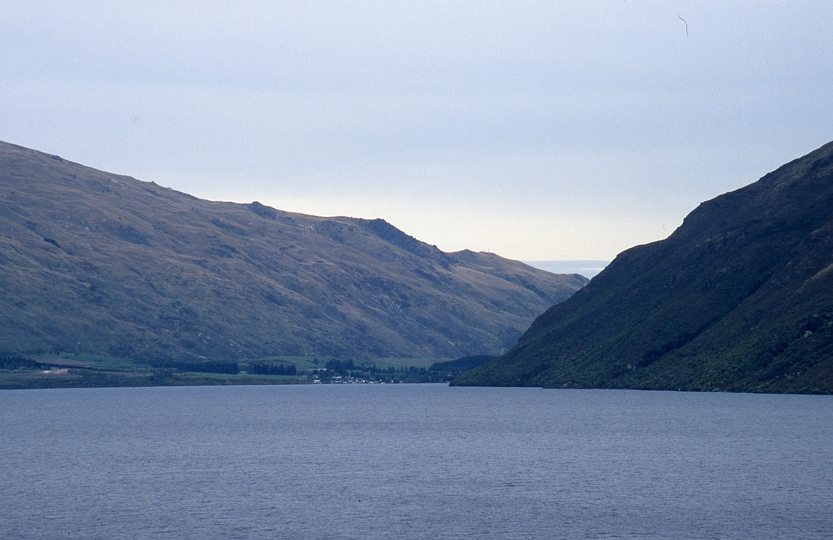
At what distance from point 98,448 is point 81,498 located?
196 feet

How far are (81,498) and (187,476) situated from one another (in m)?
18.2

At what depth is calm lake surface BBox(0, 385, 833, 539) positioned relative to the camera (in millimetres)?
80562

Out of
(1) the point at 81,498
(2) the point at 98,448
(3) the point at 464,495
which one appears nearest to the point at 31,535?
(1) the point at 81,498

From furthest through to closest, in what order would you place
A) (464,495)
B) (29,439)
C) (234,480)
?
1. (29,439)
2. (234,480)
3. (464,495)

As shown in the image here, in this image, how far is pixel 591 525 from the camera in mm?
80375

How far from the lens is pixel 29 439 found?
582 ft

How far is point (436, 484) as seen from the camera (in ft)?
345

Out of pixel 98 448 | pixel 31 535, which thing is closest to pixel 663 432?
pixel 98 448

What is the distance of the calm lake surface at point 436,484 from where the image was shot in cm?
8056

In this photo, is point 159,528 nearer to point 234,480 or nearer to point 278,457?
point 234,480

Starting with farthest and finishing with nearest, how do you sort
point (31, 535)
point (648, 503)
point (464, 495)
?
point (464, 495) → point (648, 503) → point (31, 535)

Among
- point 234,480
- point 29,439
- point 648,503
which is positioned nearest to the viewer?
point 648,503

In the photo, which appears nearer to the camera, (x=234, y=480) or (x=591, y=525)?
(x=591, y=525)

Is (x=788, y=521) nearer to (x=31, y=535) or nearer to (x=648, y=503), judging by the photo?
(x=648, y=503)
